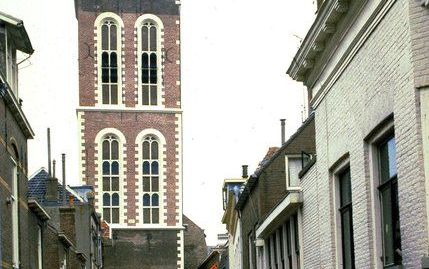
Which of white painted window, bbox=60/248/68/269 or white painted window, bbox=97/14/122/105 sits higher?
white painted window, bbox=97/14/122/105

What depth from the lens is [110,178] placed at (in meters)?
83.9

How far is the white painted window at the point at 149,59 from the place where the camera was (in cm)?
8612

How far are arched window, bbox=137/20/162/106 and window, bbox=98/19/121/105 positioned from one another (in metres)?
1.78

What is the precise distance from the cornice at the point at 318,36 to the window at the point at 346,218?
78.3 inches

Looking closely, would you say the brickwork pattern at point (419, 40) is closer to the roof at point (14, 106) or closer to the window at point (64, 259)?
the roof at point (14, 106)

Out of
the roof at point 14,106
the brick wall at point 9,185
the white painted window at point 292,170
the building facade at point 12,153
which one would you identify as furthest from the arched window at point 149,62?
the white painted window at point 292,170

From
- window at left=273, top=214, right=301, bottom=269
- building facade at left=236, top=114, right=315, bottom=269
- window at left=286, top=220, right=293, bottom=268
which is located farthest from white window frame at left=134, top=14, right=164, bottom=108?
window at left=286, top=220, right=293, bottom=268

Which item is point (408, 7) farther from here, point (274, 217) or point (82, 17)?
point (82, 17)

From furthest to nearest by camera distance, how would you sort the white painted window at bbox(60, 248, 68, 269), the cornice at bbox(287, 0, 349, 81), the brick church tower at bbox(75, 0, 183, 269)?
the brick church tower at bbox(75, 0, 183, 269)
the white painted window at bbox(60, 248, 68, 269)
the cornice at bbox(287, 0, 349, 81)

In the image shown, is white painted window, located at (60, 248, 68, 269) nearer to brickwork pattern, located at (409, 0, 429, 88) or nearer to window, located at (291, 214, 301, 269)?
window, located at (291, 214, 301, 269)

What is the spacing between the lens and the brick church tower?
83.1 metres

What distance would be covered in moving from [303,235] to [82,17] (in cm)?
6708

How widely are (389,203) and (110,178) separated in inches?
2793

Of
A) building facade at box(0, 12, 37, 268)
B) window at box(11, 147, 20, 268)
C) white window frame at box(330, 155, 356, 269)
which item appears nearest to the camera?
white window frame at box(330, 155, 356, 269)
